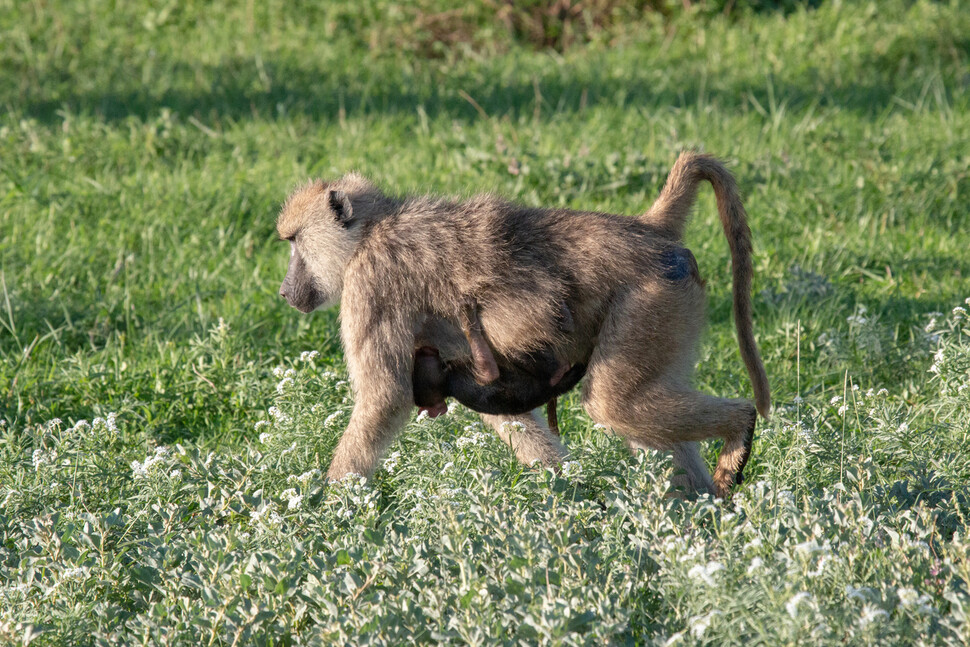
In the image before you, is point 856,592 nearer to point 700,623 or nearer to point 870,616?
point 870,616

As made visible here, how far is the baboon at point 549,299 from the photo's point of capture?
3891 mm

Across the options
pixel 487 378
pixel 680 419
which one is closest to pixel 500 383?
pixel 487 378

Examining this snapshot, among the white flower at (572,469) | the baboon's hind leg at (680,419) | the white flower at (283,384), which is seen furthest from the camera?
the white flower at (283,384)

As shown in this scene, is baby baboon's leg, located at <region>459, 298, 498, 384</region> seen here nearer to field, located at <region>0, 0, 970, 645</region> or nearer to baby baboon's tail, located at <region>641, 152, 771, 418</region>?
field, located at <region>0, 0, 970, 645</region>

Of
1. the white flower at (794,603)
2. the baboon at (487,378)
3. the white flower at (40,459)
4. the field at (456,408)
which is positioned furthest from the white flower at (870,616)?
the white flower at (40,459)

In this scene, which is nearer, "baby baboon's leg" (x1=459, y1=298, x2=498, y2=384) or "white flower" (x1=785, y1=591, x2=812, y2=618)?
"white flower" (x1=785, y1=591, x2=812, y2=618)

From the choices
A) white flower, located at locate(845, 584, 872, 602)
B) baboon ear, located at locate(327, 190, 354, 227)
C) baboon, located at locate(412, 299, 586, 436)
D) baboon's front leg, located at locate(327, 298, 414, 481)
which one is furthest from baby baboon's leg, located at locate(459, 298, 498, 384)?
white flower, located at locate(845, 584, 872, 602)

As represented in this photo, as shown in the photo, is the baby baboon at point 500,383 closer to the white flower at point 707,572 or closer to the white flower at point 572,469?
the white flower at point 572,469

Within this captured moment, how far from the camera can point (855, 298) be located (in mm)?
5816

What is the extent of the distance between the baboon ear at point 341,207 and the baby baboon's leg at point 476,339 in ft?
1.88

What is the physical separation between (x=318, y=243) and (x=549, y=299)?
0.94m

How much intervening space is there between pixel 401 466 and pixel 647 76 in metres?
5.38

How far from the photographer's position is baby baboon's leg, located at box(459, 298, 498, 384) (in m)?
4.03

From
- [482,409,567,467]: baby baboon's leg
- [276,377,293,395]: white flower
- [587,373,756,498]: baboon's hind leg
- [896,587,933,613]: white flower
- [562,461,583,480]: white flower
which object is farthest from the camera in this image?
[276,377,293,395]: white flower
